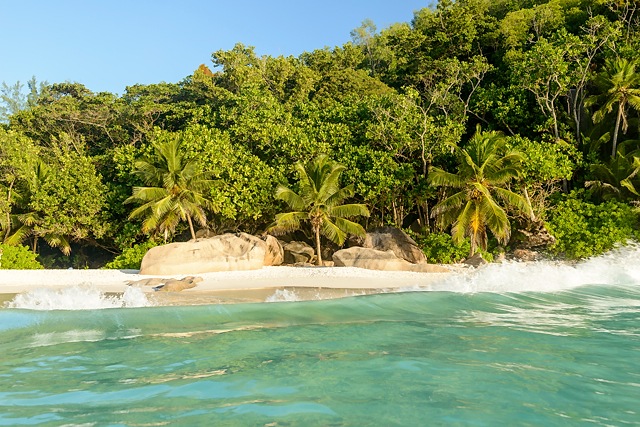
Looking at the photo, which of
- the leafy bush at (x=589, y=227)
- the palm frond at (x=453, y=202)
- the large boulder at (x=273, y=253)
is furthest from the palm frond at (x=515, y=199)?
the large boulder at (x=273, y=253)

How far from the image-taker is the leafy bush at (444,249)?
73.6 ft

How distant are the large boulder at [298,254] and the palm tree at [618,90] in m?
15.2

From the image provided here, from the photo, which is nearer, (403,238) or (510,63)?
(403,238)

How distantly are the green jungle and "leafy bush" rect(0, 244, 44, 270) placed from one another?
0.26 ft

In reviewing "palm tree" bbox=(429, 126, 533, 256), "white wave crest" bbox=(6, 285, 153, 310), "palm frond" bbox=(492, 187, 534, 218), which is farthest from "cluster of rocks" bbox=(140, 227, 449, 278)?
"white wave crest" bbox=(6, 285, 153, 310)

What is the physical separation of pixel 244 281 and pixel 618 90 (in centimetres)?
1923

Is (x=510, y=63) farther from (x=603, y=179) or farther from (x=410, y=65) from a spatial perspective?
(x=603, y=179)

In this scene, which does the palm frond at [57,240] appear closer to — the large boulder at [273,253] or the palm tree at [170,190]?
the palm tree at [170,190]

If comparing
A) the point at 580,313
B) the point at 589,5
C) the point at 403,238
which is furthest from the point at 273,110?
the point at 580,313

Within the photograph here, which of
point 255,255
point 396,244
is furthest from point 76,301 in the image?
point 396,244

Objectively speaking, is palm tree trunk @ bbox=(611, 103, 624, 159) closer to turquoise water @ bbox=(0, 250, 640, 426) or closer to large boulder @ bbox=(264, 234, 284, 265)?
turquoise water @ bbox=(0, 250, 640, 426)

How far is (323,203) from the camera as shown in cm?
2275

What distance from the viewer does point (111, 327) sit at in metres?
9.35

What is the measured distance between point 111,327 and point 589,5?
104 ft
